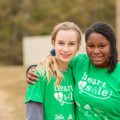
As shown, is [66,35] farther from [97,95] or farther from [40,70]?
[97,95]

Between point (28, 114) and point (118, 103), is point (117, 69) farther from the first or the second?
point (28, 114)

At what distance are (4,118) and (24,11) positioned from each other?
105 feet

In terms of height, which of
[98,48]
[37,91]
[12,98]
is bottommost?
[12,98]

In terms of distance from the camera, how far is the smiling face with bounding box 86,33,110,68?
299 cm

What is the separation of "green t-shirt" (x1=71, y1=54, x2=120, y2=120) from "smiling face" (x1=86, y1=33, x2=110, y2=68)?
68mm

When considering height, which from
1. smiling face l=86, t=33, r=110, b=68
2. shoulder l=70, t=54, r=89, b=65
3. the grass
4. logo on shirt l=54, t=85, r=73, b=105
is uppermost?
smiling face l=86, t=33, r=110, b=68

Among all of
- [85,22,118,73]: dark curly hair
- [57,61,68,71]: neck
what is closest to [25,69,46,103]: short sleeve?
[57,61,68,71]: neck

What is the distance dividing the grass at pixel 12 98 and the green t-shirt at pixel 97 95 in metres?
6.28

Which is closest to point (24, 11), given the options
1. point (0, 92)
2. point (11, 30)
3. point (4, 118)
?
point (11, 30)

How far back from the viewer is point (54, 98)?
2.96m

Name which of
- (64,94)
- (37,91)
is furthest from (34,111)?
(64,94)

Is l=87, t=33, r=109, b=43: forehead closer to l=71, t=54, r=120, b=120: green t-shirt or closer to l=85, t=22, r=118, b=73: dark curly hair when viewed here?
l=85, t=22, r=118, b=73: dark curly hair

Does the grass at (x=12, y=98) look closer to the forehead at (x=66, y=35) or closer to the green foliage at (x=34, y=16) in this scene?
the forehead at (x=66, y=35)

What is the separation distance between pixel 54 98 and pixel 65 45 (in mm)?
370
